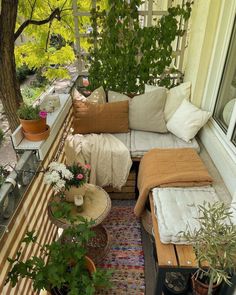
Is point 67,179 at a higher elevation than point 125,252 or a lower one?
higher

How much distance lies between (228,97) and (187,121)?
415 mm

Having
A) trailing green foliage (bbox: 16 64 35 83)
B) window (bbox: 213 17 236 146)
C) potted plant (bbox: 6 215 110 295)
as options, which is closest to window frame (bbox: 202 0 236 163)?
window (bbox: 213 17 236 146)

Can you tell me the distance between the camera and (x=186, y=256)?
1.36 meters

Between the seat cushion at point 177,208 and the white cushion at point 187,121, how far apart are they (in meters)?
0.72

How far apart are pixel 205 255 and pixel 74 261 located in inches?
29.2

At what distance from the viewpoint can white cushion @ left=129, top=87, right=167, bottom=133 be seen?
256 cm

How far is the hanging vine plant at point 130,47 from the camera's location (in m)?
2.63

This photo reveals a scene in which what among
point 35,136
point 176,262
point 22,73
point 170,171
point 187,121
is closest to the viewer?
point 176,262

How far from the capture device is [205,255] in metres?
1.15

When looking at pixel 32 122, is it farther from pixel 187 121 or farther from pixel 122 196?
pixel 187 121

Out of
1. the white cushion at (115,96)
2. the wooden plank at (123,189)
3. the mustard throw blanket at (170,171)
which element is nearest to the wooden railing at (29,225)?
the wooden plank at (123,189)

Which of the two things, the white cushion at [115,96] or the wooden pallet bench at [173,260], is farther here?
the white cushion at [115,96]

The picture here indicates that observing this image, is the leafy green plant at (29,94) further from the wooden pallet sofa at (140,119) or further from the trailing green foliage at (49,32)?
the wooden pallet sofa at (140,119)

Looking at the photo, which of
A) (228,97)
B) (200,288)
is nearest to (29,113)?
(200,288)
